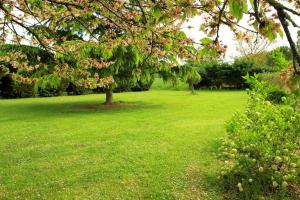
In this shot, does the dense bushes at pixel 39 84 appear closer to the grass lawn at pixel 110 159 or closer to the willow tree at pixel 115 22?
the grass lawn at pixel 110 159

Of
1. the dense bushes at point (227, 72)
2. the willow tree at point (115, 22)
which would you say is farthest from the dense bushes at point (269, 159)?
the dense bushes at point (227, 72)

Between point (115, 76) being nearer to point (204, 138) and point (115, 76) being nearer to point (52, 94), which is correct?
point (204, 138)

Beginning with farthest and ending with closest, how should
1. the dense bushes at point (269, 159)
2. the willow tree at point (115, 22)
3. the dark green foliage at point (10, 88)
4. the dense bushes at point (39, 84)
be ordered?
1. the dark green foliage at point (10, 88)
2. the dense bushes at point (39, 84)
3. the dense bushes at point (269, 159)
4. the willow tree at point (115, 22)

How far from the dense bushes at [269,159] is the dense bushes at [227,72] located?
25.3 m

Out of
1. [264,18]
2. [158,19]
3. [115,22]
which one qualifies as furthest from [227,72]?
[264,18]

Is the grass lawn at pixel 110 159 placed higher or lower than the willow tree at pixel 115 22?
lower

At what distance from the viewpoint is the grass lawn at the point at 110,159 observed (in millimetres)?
4602

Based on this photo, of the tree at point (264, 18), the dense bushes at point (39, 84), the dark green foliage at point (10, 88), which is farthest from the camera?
the dark green foliage at point (10, 88)

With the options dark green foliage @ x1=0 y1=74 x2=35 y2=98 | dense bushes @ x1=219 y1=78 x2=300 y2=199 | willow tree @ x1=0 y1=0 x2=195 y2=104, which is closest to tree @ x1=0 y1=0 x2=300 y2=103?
willow tree @ x1=0 y1=0 x2=195 y2=104

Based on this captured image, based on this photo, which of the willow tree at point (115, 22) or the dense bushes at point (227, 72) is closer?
the willow tree at point (115, 22)

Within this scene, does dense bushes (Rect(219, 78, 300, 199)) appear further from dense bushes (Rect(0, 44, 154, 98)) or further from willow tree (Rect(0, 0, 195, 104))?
dense bushes (Rect(0, 44, 154, 98))

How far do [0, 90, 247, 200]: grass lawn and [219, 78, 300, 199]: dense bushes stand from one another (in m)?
0.37

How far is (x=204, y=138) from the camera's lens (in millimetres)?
7816

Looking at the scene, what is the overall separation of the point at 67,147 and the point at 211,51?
18.4ft
